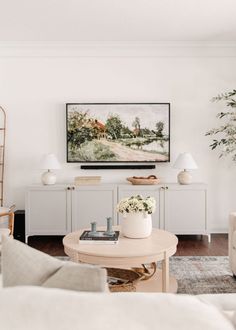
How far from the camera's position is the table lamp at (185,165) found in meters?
4.83

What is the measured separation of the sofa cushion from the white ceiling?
3493 millimetres

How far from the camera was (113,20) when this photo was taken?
14.4 feet

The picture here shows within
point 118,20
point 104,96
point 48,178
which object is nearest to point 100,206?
point 48,178

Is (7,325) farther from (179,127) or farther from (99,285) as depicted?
(179,127)

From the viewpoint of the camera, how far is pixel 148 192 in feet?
16.1

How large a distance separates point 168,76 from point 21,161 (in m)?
2.42

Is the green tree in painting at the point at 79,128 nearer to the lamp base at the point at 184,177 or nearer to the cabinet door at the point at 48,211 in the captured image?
the cabinet door at the point at 48,211

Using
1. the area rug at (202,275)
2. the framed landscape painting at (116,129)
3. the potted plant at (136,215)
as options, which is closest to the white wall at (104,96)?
the framed landscape painting at (116,129)

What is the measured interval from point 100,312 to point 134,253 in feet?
5.57

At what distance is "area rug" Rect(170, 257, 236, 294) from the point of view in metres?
3.12

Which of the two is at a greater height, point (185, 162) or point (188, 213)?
point (185, 162)

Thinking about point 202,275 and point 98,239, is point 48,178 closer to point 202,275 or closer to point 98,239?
point 98,239

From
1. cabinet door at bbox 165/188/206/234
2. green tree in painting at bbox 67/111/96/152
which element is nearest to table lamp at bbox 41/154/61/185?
green tree in painting at bbox 67/111/96/152

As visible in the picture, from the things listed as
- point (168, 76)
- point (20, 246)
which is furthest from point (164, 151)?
point (20, 246)
